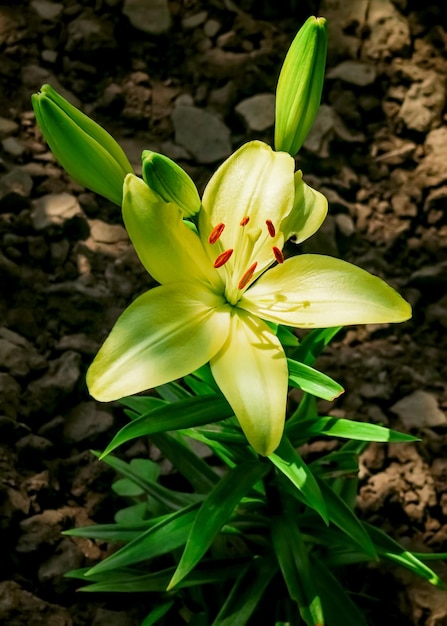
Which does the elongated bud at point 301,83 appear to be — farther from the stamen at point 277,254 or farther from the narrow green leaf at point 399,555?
the narrow green leaf at point 399,555

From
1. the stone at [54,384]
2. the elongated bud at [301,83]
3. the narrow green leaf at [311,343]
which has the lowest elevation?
the stone at [54,384]

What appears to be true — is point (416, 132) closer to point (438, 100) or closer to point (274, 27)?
point (438, 100)

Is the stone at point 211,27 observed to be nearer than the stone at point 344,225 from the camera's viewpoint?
No

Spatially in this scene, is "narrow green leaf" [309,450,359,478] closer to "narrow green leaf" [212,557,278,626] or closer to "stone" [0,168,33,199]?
"narrow green leaf" [212,557,278,626]

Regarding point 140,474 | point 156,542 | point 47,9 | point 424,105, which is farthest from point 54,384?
point 424,105

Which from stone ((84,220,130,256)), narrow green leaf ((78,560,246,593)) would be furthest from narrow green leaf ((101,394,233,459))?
stone ((84,220,130,256))

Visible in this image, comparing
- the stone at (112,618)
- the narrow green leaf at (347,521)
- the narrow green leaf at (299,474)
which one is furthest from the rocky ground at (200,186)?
the narrow green leaf at (299,474)

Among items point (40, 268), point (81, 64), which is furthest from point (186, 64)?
point (40, 268)
